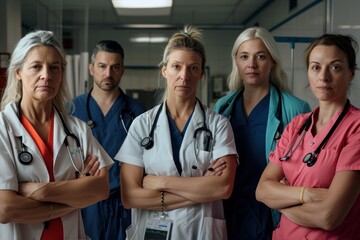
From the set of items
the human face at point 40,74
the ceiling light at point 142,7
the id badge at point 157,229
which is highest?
the ceiling light at point 142,7

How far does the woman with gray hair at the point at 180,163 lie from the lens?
5.92 feet

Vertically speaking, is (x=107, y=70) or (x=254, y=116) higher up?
(x=107, y=70)

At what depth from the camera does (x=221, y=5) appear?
5.91m

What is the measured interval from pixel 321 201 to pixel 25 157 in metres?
1.08

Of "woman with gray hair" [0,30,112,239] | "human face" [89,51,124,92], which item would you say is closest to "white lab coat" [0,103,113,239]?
"woman with gray hair" [0,30,112,239]

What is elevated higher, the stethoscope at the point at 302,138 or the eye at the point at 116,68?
the eye at the point at 116,68

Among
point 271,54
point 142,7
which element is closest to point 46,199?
point 271,54

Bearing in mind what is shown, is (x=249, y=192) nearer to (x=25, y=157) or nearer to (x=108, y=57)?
(x=25, y=157)

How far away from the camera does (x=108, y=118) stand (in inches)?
98.0

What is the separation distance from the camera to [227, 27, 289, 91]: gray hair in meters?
2.18

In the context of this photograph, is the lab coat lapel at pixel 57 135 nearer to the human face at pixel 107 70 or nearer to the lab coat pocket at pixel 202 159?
the lab coat pocket at pixel 202 159

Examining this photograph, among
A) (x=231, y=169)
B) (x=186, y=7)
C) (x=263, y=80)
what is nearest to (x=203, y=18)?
(x=186, y=7)

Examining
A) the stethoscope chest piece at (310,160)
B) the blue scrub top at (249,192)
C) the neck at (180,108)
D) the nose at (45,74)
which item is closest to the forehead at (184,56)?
the neck at (180,108)

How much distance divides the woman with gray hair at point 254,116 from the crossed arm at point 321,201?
0.42 metres
